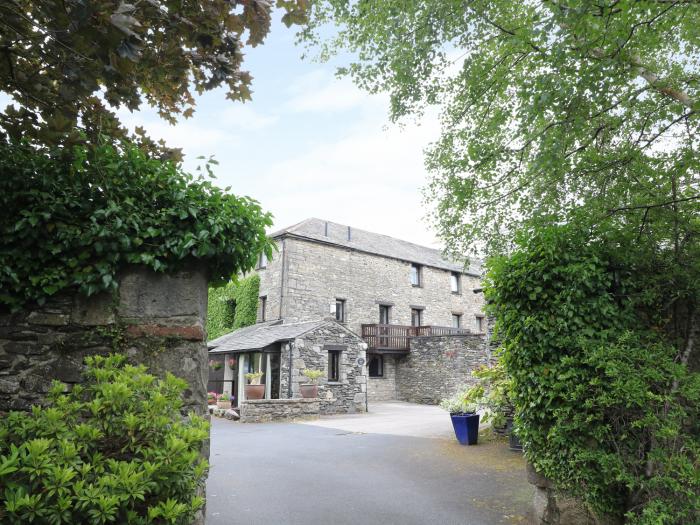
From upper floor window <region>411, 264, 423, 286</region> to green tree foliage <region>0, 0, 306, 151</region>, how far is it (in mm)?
23449

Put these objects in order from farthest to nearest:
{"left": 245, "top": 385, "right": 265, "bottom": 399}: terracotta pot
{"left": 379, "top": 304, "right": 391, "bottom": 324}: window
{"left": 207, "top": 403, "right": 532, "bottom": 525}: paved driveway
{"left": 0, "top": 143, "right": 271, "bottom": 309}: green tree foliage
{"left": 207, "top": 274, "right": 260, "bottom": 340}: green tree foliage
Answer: {"left": 379, "top": 304, "right": 391, "bottom": 324}: window
{"left": 207, "top": 274, "right": 260, "bottom": 340}: green tree foliage
{"left": 245, "top": 385, "right": 265, "bottom": 399}: terracotta pot
{"left": 207, "top": 403, "right": 532, "bottom": 525}: paved driveway
{"left": 0, "top": 143, "right": 271, "bottom": 309}: green tree foliage

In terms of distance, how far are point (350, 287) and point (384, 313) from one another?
3.04m

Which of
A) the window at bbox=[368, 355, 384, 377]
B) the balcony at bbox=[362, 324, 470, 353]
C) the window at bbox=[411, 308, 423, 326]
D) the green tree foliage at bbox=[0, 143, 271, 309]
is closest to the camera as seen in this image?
the green tree foliage at bbox=[0, 143, 271, 309]

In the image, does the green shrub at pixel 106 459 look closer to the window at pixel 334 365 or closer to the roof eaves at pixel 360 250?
the roof eaves at pixel 360 250

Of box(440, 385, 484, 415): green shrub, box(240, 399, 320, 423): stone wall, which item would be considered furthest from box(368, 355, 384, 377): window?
box(440, 385, 484, 415): green shrub

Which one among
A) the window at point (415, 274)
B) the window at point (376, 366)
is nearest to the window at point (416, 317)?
the window at point (415, 274)

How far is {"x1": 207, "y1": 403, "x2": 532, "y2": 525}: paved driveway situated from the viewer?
5.16m

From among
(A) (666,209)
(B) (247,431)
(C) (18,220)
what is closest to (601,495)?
(A) (666,209)

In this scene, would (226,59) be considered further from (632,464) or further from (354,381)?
(354,381)

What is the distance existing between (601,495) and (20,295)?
207 inches

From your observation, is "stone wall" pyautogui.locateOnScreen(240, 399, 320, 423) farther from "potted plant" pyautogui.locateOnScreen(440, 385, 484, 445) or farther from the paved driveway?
"potted plant" pyautogui.locateOnScreen(440, 385, 484, 445)

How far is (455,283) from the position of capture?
96.5ft

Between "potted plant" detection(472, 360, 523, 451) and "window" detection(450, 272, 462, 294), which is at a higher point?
"window" detection(450, 272, 462, 294)

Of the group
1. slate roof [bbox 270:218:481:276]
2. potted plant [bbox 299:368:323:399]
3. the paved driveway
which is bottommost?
the paved driveway
